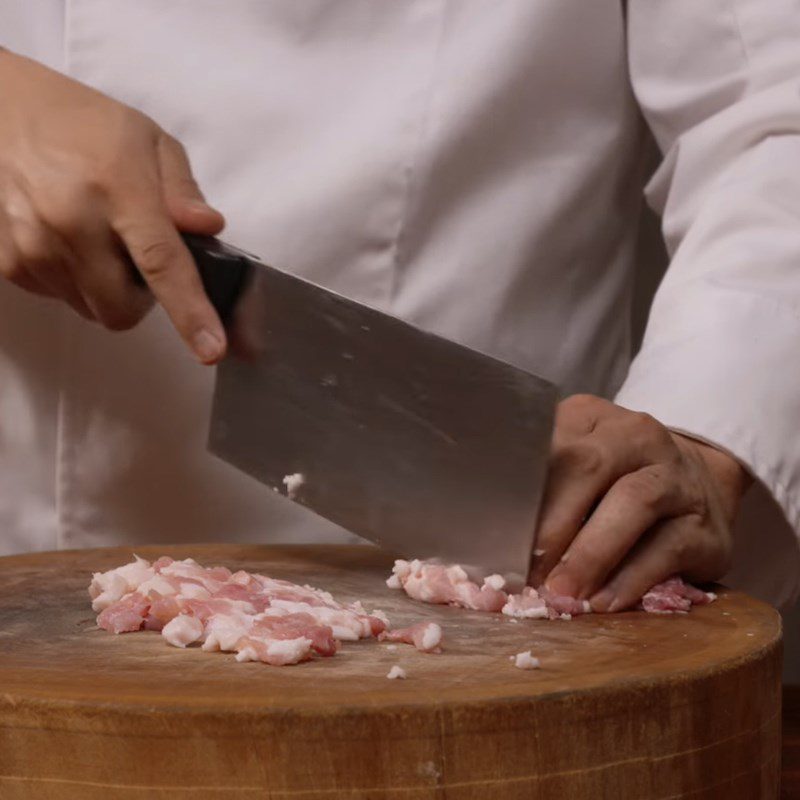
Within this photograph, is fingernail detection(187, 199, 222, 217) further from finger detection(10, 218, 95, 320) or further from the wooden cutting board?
the wooden cutting board

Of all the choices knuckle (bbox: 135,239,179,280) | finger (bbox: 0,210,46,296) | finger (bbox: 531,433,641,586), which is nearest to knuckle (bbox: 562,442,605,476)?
finger (bbox: 531,433,641,586)

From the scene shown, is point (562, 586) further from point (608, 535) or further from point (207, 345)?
point (207, 345)

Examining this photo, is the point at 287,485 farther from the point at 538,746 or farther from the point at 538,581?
the point at 538,746

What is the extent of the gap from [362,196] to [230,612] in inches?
20.5

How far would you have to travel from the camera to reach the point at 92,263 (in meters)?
1.10

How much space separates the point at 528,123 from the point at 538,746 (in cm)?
79

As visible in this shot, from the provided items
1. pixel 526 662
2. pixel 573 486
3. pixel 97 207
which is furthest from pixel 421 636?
A: pixel 97 207

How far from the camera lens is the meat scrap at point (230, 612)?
2.90 feet

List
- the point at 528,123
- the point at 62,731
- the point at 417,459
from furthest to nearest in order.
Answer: the point at 528,123, the point at 417,459, the point at 62,731

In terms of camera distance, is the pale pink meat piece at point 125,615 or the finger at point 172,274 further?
the finger at point 172,274

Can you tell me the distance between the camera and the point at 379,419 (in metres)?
1.09

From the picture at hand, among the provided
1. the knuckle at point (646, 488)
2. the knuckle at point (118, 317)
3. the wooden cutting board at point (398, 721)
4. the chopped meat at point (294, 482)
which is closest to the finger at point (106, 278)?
the knuckle at point (118, 317)

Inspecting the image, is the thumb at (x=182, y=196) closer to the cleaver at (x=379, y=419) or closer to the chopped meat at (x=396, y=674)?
the cleaver at (x=379, y=419)

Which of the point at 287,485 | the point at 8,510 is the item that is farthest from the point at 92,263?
the point at 8,510
